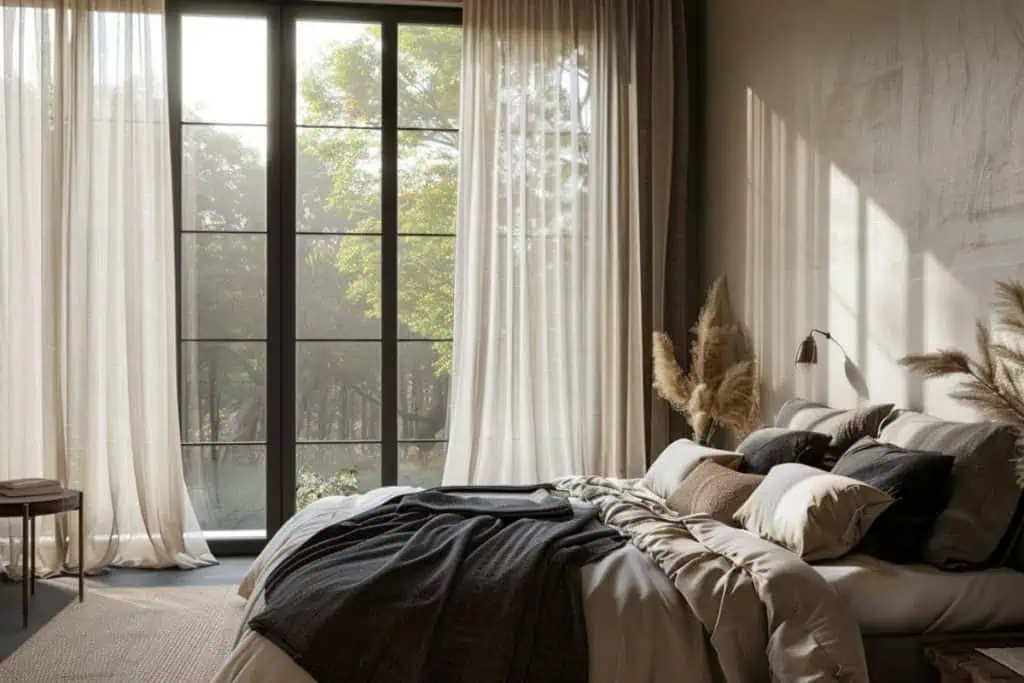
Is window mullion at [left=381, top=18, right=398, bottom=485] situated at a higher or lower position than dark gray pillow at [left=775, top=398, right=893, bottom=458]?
higher

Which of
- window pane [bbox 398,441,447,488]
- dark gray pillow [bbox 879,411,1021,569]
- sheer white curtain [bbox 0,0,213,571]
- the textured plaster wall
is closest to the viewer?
dark gray pillow [bbox 879,411,1021,569]

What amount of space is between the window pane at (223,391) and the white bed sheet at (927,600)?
3683 mm

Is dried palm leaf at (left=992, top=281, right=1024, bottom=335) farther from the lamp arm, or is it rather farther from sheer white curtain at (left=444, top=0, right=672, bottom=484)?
sheer white curtain at (left=444, top=0, right=672, bottom=484)

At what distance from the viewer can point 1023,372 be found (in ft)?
9.92

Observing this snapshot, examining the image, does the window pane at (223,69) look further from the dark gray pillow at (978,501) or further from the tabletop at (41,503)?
the dark gray pillow at (978,501)

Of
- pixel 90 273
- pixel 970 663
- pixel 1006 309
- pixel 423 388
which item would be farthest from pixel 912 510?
pixel 90 273

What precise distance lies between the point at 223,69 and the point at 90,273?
53.3 inches

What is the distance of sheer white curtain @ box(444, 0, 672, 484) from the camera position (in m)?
5.86

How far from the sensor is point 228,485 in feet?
19.6

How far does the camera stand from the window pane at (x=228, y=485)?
5918 millimetres

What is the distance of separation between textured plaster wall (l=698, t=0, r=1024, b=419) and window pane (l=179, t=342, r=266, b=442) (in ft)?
8.66

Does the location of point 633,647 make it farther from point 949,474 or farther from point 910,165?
point 910,165

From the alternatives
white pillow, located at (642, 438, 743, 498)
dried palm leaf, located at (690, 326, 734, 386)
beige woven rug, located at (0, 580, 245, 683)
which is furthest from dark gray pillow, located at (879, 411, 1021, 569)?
beige woven rug, located at (0, 580, 245, 683)

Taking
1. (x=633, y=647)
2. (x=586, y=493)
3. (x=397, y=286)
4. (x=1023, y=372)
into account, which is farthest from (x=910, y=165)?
(x=397, y=286)
